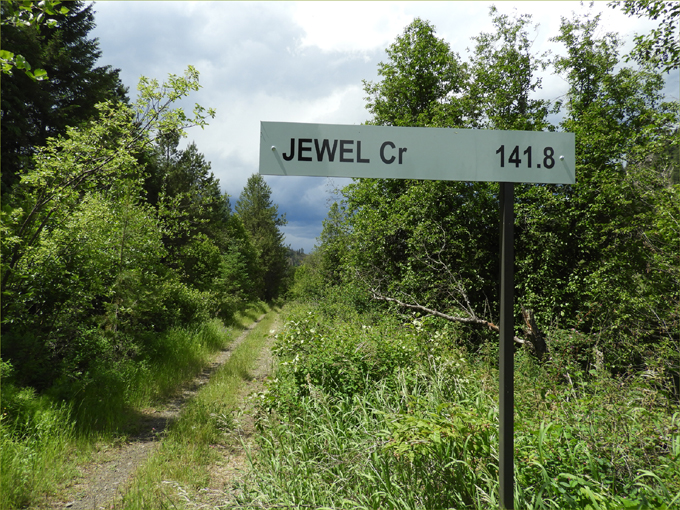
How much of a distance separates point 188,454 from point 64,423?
1.87 m

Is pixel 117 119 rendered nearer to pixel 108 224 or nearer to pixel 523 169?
pixel 108 224

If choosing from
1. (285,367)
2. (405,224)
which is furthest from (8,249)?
(405,224)

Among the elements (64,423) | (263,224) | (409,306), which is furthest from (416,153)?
(263,224)

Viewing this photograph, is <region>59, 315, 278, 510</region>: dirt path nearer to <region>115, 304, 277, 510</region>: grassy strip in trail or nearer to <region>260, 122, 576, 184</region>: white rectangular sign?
<region>115, 304, 277, 510</region>: grassy strip in trail

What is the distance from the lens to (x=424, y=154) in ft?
→ 6.52

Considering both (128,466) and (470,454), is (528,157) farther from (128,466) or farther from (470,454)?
(128,466)

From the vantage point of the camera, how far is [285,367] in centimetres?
450

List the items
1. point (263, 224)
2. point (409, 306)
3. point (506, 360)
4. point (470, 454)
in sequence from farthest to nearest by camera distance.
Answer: point (263, 224)
point (409, 306)
point (470, 454)
point (506, 360)

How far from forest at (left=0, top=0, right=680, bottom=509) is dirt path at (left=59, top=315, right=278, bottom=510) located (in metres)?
0.30

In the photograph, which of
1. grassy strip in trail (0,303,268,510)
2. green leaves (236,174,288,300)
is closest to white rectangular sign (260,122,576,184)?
grassy strip in trail (0,303,268,510)

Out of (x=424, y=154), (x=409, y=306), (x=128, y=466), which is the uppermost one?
(x=424, y=154)

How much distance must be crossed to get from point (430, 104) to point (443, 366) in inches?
392

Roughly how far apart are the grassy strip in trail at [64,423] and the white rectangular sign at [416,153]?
4296 millimetres

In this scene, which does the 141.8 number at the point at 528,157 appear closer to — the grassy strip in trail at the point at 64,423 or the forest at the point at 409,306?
the forest at the point at 409,306
